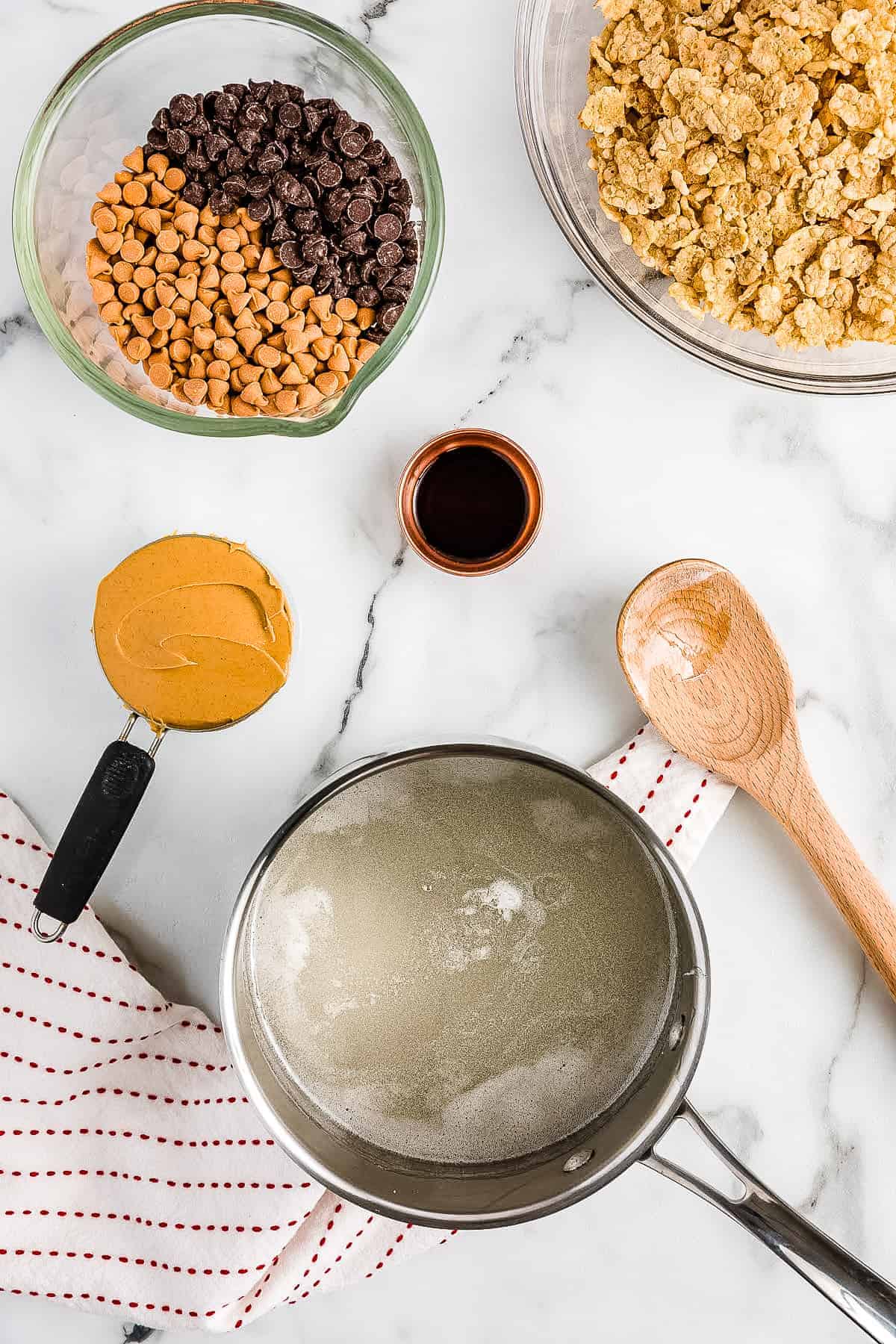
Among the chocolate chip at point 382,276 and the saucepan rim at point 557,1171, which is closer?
the saucepan rim at point 557,1171

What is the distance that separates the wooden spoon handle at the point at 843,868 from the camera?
3.11ft

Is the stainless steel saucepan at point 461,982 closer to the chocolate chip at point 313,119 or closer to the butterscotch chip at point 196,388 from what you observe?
the butterscotch chip at point 196,388

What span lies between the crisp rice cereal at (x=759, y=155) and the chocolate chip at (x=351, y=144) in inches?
7.6

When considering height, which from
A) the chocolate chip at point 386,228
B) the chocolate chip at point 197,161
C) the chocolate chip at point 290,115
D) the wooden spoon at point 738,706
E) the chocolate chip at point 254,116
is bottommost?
the wooden spoon at point 738,706

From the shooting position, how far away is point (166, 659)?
90cm

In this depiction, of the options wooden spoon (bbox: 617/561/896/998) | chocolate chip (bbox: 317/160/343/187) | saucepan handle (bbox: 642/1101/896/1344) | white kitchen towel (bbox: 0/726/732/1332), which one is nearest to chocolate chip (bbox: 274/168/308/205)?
chocolate chip (bbox: 317/160/343/187)

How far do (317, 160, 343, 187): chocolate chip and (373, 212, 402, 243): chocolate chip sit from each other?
5cm

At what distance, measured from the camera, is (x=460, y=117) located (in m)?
0.94

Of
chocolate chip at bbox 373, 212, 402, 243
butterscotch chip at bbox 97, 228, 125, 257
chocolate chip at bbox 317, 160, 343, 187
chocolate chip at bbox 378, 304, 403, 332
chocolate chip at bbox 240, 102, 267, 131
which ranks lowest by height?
butterscotch chip at bbox 97, 228, 125, 257

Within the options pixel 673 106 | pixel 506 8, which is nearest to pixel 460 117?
pixel 506 8

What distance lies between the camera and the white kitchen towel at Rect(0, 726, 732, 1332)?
0.95 metres

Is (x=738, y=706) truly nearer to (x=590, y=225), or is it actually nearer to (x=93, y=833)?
(x=590, y=225)

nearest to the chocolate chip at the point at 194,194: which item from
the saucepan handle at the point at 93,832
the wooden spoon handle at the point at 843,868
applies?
the saucepan handle at the point at 93,832

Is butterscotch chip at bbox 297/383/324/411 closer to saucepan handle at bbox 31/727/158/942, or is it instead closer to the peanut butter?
the peanut butter
